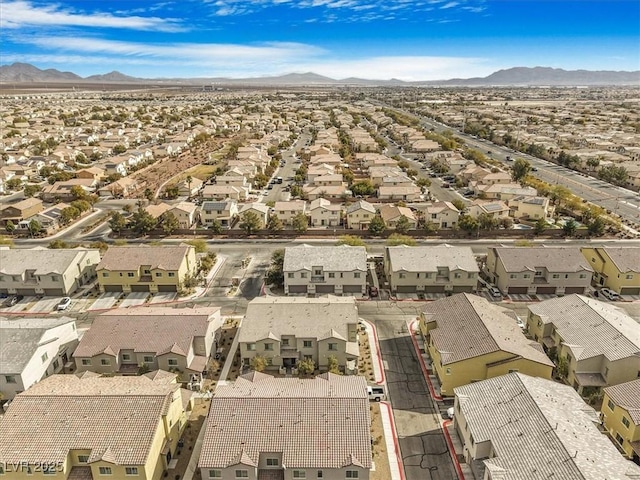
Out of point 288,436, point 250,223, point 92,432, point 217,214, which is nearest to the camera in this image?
point 288,436

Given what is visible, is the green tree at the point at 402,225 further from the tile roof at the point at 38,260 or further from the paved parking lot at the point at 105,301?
the tile roof at the point at 38,260

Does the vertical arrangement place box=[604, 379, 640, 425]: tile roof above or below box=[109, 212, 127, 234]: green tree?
above

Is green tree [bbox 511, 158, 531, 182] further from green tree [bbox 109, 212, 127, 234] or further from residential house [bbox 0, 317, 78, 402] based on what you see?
residential house [bbox 0, 317, 78, 402]

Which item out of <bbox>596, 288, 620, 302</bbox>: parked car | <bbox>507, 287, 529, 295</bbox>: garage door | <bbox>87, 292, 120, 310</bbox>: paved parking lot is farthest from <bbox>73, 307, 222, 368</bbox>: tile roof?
<bbox>596, 288, 620, 302</bbox>: parked car

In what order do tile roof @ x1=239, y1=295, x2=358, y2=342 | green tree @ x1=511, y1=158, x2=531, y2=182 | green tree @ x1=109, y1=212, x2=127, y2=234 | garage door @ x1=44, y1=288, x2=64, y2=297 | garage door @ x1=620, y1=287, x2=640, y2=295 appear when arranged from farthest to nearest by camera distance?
green tree @ x1=511, y1=158, x2=531, y2=182 → green tree @ x1=109, y1=212, x2=127, y2=234 → garage door @ x1=44, y1=288, x2=64, y2=297 → garage door @ x1=620, y1=287, x2=640, y2=295 → tile roof @ x1=239, y1=295, x2=358, y2=342

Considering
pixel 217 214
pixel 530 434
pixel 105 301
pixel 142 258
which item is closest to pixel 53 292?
pixel 105 301

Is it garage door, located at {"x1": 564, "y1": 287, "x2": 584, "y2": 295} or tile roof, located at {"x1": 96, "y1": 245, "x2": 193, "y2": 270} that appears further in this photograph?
tile roof, located at {"x1": 96, "y1": 245, "x2": 193, "y2": 270}

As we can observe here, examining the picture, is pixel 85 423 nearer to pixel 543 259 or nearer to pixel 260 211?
pixel 543 259

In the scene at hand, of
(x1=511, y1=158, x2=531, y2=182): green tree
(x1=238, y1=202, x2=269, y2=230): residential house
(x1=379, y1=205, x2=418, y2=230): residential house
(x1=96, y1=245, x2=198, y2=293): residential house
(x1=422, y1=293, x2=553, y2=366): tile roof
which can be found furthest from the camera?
(x1=511, y1=158, x2=531, y2=182): green tree
